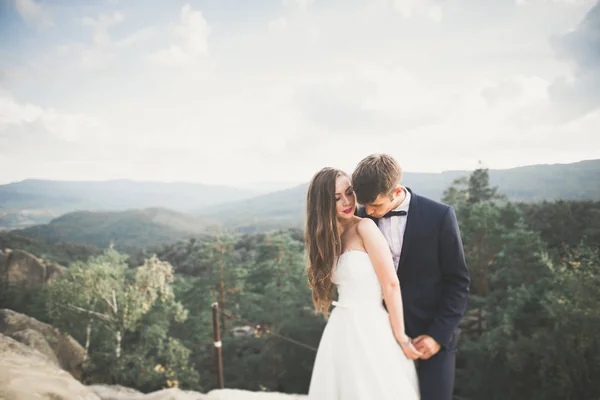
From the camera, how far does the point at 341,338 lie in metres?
2.00

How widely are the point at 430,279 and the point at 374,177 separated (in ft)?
2.33

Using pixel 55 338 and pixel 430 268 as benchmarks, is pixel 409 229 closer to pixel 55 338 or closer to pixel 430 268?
pixel 430 268

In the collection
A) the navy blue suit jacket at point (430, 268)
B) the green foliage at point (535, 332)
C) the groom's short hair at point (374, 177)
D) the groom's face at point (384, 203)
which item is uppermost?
the groom's short hair at point (374, 177)

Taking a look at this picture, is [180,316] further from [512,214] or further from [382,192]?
[512,214]

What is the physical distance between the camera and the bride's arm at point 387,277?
1.84 metres

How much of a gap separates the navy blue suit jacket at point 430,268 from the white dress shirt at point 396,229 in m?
0.06

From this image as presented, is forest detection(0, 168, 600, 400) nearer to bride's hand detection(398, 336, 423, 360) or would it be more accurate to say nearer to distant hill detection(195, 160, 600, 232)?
bride's hand detection(398, 336, 423, 360)

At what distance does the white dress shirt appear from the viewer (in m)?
2.03

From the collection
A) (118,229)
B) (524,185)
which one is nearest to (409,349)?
(118,229)

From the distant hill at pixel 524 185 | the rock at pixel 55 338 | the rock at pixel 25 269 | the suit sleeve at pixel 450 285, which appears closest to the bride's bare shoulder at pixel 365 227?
the suit sleeve at pixel 450 285

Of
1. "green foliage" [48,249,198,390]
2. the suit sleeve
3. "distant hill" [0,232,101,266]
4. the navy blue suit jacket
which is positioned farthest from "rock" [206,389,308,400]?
"distant hill" [0,232,101,266]

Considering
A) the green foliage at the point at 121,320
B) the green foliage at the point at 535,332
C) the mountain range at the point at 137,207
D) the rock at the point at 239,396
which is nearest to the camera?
the rock at the point at 239,396

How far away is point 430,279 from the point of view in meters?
1.94

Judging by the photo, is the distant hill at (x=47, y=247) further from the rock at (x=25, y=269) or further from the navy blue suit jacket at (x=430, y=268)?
the navy blue suit jacket at (x=430, y=268)
